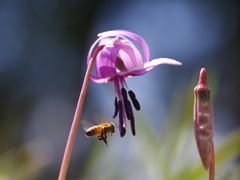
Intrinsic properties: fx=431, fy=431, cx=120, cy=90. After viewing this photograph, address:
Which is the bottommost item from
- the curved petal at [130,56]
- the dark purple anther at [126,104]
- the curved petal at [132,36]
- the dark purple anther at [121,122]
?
the dark purple anther at [121,122]

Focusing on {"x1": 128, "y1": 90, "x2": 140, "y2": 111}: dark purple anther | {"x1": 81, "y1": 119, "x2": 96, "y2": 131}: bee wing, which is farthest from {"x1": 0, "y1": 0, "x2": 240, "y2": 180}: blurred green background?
{"x1": 128, "y1": 90, "x2": 140, "y2": 111}: dark purple anther

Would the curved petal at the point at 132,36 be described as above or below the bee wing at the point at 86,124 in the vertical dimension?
above

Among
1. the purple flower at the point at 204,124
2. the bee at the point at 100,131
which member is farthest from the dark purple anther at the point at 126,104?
the purple flower at the point at 204,124

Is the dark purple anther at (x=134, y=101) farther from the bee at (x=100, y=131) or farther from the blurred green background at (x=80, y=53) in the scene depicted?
the blurred green background at (x=80, y=53)

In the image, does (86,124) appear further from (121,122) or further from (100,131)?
(121,122)

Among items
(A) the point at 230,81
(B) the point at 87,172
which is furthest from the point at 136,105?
(A) the point at 230,81

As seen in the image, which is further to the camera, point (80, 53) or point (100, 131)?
point (80, 53)

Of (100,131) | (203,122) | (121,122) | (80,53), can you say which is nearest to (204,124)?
(203,122)

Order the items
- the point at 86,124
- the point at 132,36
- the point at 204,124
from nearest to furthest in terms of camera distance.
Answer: the point at 204,124 < the point at 132,36 < the point at 86,124
